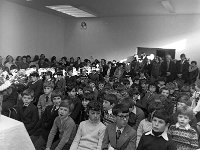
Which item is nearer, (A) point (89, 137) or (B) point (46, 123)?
(A) point (89, 137)

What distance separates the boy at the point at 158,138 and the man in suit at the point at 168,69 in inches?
235

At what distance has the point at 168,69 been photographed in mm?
8203

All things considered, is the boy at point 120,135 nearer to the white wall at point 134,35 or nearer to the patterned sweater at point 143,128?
the patterned sweater at point 143,128

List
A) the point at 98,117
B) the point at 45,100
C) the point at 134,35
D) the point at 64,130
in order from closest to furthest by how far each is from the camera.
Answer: the point at 98,117 → the point at 64,130 → the point at 45,100 → the point at 134,35

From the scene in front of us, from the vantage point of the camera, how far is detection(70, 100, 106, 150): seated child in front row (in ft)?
8.75

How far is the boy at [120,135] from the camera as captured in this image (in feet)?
8.16

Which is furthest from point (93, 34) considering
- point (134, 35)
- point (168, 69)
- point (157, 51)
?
point (168, 69)

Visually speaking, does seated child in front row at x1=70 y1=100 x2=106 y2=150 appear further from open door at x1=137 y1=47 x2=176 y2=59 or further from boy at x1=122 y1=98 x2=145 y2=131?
open door at x1=137 y1=47 x2=176 y2=59

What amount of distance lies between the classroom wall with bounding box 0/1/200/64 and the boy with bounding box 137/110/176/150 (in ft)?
26.1

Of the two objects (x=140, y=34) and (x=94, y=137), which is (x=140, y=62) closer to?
(x=140, y=34)

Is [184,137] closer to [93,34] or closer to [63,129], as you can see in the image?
[63,129]

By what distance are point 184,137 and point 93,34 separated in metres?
9.73

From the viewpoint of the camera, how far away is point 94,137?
8.86 feet

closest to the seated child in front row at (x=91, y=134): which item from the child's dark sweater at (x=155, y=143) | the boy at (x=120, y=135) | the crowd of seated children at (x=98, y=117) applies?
the crowd of seated children at (x=98, y=117)
